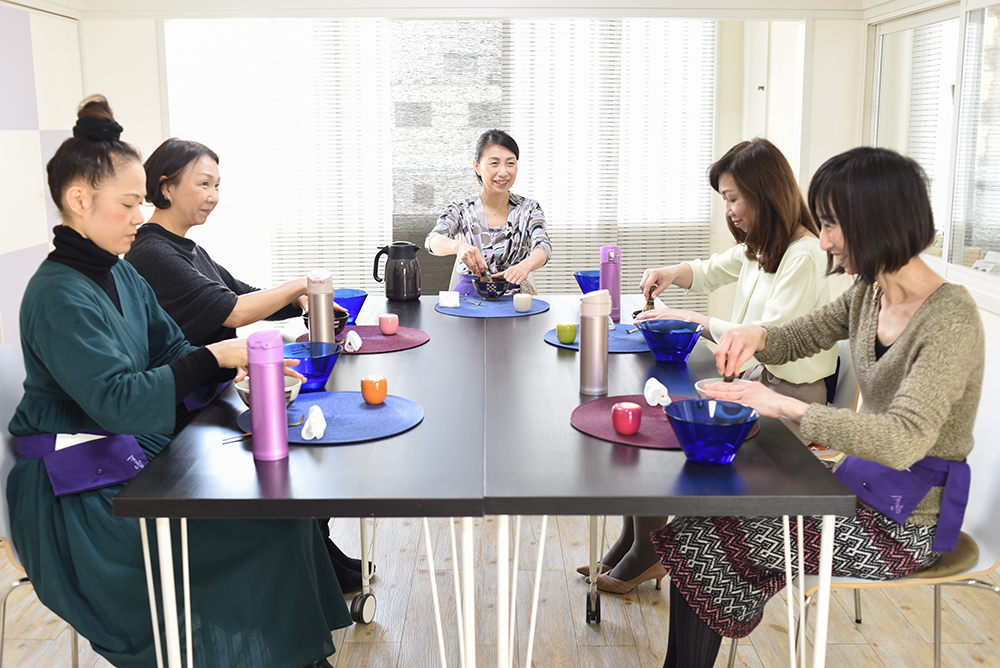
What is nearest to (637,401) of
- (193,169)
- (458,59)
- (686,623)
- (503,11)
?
(686,623)

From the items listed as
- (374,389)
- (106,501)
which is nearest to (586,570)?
(374,389)

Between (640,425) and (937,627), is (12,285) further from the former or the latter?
(937,627)

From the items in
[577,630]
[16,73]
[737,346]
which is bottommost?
[577,630]

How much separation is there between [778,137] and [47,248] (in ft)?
12.2

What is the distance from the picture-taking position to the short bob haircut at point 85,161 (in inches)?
64.7

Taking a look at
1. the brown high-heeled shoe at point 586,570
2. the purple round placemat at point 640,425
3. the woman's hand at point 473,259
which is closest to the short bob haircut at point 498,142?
the woman's hand at point 473,259

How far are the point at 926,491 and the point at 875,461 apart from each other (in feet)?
0.52

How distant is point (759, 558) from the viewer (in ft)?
5.34

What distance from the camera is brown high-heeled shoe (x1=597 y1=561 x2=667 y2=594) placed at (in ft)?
8.33

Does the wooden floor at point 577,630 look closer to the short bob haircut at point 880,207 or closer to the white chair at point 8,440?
the white chair at point 8,440

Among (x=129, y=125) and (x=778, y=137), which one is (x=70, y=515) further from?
→ (x=778, y=137)

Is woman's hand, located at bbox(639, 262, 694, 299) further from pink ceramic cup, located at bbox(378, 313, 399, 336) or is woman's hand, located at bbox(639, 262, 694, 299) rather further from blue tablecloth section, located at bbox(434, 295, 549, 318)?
pink ceramic cup, located at bbox(378, 313, 399, 336)

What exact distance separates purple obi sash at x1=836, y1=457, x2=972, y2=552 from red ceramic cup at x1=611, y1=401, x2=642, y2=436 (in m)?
0.50

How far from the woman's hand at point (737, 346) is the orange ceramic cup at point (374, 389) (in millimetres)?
721
